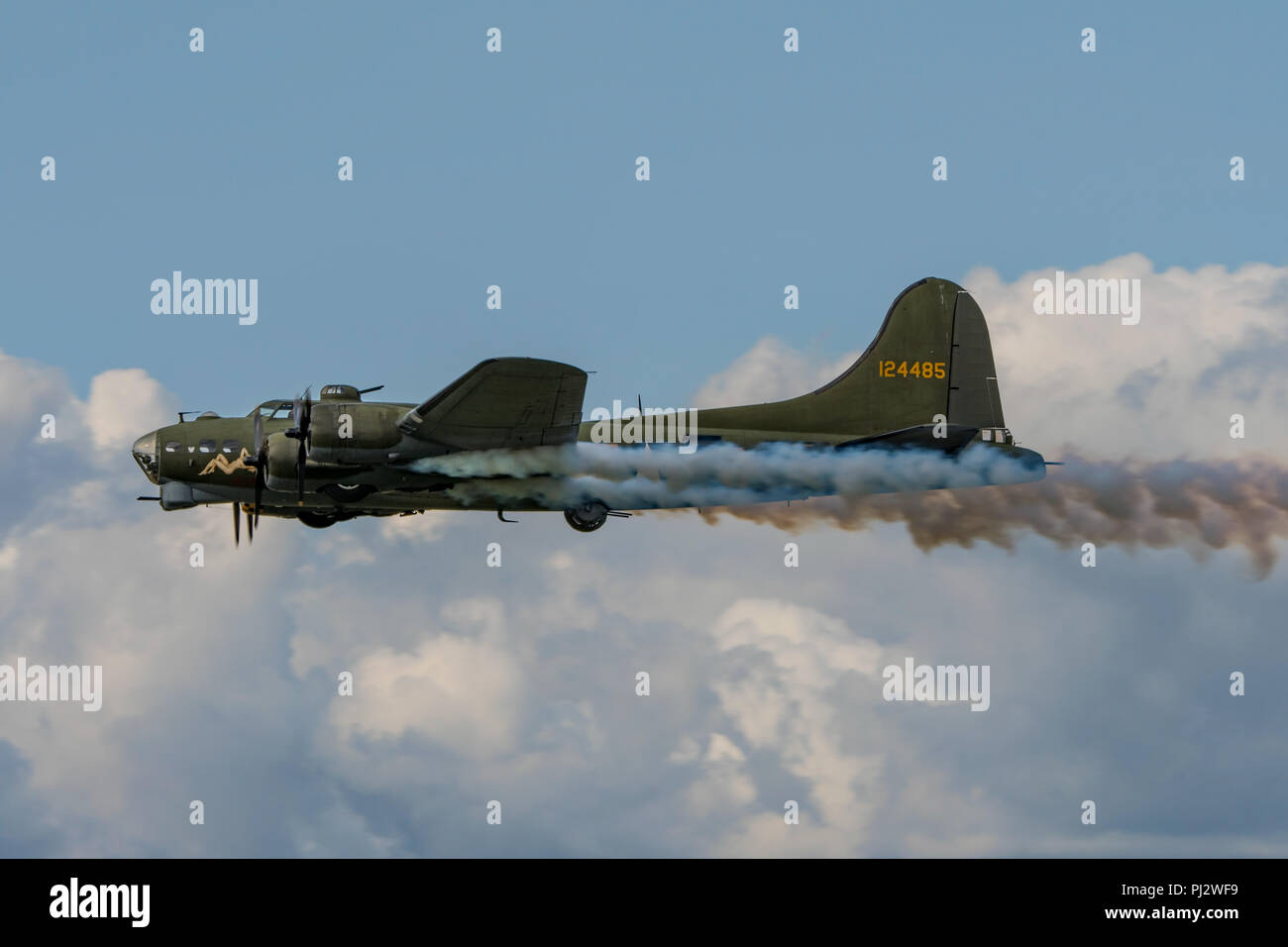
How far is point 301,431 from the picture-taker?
45.9 m

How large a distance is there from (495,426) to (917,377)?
427 inches

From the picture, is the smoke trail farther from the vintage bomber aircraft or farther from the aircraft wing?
the aircraft wing

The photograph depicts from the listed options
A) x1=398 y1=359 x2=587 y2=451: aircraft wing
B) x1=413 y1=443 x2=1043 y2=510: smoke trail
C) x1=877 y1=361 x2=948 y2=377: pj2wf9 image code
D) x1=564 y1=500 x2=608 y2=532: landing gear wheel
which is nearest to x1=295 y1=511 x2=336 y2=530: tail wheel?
x1=413 y1=443 x2=1043 y2=510: smoke trail

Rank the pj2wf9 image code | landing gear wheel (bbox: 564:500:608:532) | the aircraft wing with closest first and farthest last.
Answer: the aircraft wing
landing gear wheel (bbox: 564:500:608:532)
the pj2wf9 image code

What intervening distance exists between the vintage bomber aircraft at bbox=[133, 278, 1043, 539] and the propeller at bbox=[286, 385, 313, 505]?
0.10 feet

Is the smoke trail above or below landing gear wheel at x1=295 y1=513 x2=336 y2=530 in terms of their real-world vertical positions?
above

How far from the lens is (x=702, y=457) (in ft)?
155

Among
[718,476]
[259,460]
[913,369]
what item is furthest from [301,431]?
[913,369]

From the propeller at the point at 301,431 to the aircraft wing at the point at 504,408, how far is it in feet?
Result: 6.75

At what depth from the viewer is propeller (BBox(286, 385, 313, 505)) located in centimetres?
4588

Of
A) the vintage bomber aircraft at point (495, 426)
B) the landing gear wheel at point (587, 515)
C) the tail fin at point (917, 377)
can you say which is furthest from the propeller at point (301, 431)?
the tail fin at point (917, 377)
